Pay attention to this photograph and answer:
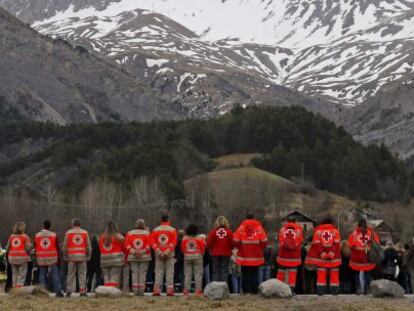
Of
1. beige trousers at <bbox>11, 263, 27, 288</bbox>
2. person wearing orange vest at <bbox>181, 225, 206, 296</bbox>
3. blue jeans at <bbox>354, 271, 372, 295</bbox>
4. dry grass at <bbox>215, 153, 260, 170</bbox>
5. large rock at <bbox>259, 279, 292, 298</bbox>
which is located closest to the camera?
large rock at <bbox>259, 279, 292, 298</bbox>

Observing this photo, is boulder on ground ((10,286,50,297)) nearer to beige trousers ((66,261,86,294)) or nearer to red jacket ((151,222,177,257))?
beige trousers ((66,261,86,294))

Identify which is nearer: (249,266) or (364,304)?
(364,304)

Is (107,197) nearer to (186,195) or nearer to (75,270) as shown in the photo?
(186,195)

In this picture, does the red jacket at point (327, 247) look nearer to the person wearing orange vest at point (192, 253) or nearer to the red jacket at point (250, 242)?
the red jacket at point (250, 242)

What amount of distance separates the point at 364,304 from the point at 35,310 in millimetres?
8109

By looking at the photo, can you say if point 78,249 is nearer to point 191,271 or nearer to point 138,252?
point 138,252

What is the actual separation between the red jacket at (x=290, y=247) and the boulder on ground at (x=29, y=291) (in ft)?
22.0

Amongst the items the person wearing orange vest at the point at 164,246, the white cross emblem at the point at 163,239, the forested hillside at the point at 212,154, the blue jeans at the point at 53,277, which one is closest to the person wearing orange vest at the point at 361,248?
the person wearing orange vest at the point at 164,246

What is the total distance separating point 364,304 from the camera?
24797 mm

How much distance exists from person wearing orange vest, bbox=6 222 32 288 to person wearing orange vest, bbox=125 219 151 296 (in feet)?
9.59

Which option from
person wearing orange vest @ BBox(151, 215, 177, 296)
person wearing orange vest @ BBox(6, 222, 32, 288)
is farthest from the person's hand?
person wearing orange vest @ BBox(6, 222, 32, 288)

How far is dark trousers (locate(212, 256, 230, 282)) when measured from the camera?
2873cm

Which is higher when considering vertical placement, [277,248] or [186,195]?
[186,195]

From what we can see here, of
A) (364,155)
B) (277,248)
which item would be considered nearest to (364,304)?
(277,248)
